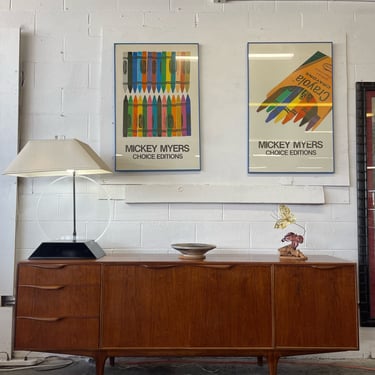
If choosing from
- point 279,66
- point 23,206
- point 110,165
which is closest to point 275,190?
point 279,66

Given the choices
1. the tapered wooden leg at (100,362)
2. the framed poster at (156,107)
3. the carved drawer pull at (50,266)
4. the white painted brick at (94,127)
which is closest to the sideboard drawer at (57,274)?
the carved drawer pull at (50,266)

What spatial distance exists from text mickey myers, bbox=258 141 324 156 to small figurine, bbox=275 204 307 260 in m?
0.38

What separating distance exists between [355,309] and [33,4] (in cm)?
291

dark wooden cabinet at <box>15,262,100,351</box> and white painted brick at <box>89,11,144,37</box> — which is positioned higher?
white painted brick at <box>89,11,144,37</box>

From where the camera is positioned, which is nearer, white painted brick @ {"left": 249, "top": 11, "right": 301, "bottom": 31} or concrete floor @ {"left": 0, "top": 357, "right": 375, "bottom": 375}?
concrete floor @ {"left": 0, "top": 357, "right": 375, "bottom": 375}

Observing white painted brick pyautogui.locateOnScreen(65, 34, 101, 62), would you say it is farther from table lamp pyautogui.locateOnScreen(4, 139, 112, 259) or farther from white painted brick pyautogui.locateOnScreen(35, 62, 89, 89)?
table lamp pyautogui.locateOnScreen(4, 139, 112, 259)

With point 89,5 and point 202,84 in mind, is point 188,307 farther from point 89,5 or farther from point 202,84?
point 89,5

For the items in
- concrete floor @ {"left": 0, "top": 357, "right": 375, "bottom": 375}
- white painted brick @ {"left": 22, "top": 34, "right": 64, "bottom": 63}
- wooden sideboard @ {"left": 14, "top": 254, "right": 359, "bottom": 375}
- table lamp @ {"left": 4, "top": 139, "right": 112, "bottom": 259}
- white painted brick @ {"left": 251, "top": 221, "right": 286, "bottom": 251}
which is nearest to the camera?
wooden sideboard @ {"left": 14, "top": 254, "right": 359, "bottom": 375}

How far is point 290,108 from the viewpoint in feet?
8.96

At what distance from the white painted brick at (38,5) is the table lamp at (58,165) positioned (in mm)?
1105

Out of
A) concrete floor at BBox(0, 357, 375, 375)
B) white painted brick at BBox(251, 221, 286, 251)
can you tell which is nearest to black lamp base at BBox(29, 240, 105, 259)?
concrete floor at BBox(0, 357, 375, 375)

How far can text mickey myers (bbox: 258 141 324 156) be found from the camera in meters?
2.71

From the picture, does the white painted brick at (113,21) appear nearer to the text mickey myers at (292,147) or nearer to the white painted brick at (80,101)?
the white painted brick at (80,101)

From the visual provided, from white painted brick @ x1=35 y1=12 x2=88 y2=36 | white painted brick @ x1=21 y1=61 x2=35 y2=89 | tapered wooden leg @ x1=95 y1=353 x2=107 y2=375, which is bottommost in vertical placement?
tapered wooden leg @ x1=95 y1=353 x2=107 y2=375
